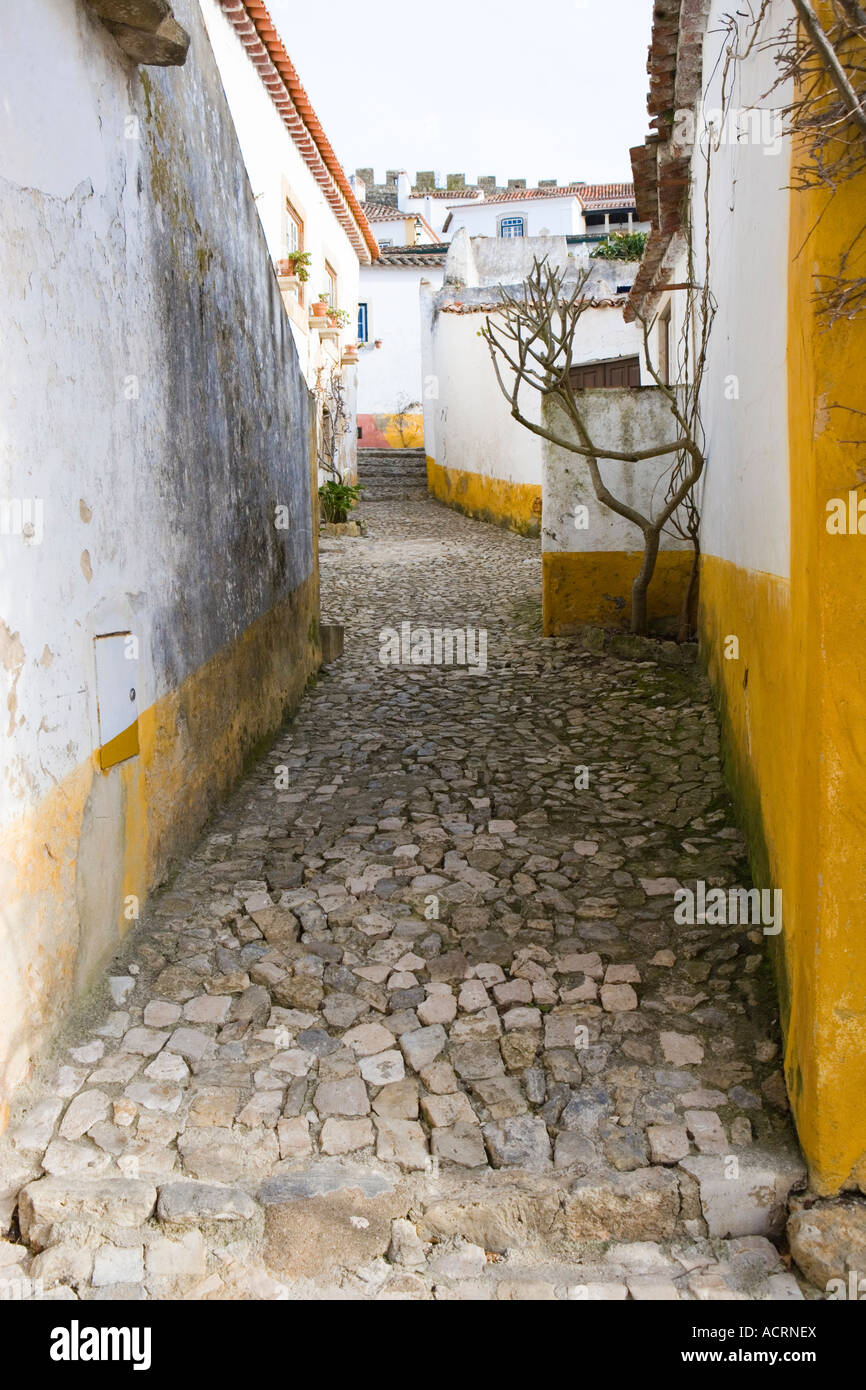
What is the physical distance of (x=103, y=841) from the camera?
143 inches

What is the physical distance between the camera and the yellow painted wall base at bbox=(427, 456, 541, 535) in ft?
49.3

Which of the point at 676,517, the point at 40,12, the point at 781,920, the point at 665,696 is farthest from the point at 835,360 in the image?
the point at 676,517

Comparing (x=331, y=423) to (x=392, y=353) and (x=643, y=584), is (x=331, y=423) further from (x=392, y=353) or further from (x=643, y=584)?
(x=643, y=584)

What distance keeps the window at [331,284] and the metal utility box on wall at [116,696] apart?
15.8 meters

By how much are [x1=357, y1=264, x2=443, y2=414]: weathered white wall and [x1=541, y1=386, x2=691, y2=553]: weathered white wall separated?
733 inches

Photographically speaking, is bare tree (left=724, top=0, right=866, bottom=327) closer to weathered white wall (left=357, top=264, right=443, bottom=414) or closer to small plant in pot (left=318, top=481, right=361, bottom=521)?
small plant in pot (left=318, top=481, right=361, bottom=521)

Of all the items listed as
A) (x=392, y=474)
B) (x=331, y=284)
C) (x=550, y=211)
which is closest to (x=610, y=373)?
(x=331, y=284)

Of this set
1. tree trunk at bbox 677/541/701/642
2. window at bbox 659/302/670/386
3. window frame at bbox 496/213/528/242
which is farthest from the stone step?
window frame at bbox 496/213/528/242

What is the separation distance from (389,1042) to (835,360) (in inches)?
94.9

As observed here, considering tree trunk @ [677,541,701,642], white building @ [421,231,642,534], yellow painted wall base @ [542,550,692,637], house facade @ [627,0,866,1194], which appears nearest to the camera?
house facade @ [627,0,866,1194]

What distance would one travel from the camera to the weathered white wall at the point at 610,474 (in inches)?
331

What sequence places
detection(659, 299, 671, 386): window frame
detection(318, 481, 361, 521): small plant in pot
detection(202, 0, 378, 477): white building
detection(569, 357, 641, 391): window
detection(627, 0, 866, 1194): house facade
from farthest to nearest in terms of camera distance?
detection(318, 481, 361, 521): small plant in pot → detection(569, 357, 641, 391): window → detection(202, 0, 378, 477): white building → detection(659, 299, 671, 386): window frame → detection(627, 0, 866, 1194): house facade

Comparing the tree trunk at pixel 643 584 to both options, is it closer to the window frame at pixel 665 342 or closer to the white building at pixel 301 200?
the window frame at pixel 665 342
